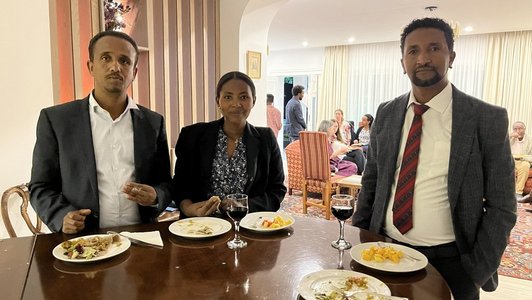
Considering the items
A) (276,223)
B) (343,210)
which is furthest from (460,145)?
(276,223)

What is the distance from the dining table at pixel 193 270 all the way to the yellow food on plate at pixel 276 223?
0.17ft

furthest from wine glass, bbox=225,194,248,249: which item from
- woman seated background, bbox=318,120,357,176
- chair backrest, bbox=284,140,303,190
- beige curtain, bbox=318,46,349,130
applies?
beige curtain, bbox=318,46,349,130

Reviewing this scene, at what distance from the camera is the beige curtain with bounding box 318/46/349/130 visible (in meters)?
9.77

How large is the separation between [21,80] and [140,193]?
1.36 meters

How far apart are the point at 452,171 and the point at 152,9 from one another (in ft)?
8.80

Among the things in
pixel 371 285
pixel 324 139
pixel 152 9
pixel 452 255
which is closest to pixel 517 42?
pixel 324 139

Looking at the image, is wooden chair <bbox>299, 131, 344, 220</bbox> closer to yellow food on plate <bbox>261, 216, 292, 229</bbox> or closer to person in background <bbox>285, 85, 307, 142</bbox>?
person in background <bbox>285, 85, 307, 142</bbox>

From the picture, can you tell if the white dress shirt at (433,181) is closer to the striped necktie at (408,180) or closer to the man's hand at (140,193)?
the striped necktie at (408,180)

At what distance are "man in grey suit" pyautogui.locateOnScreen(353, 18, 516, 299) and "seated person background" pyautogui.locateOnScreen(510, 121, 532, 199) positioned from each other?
551 centimetres

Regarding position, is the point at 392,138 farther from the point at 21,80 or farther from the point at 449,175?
the point at 21,80

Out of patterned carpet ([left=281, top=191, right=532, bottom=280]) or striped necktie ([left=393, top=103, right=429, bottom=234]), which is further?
patterned carpet ([left=281, top=191, right=532, bottom=280])

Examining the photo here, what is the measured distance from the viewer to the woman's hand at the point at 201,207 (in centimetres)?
157

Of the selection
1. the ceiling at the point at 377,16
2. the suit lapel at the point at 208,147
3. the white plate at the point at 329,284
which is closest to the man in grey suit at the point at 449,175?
the white plate at the point at 329,284

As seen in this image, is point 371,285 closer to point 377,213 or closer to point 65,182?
point 377,213
